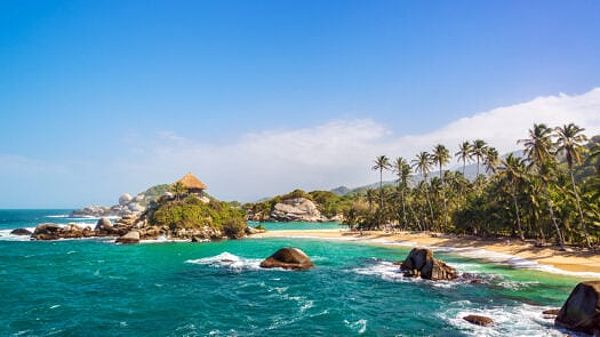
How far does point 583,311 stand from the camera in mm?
24188

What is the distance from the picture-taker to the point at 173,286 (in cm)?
3950

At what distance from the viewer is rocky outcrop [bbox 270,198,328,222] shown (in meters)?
185

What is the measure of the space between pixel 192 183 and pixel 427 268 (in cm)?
8631

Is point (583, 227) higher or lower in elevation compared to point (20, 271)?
higher

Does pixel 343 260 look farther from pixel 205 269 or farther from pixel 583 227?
pixel 583 227

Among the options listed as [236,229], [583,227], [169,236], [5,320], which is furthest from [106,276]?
[583,227]

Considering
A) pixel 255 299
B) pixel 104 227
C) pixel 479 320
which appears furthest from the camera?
pixel 104 227

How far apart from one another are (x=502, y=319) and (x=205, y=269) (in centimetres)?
3562

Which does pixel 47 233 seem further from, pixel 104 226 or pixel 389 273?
pixel 389 273

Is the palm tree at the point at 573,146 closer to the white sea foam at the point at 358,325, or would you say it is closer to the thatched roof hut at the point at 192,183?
the white sea foam at the point at 358,325

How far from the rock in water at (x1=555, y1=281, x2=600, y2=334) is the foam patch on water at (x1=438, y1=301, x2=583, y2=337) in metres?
0.84

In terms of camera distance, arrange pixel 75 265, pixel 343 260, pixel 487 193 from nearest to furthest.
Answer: pixel 75 265
pixel 343 260
pixel 487 193

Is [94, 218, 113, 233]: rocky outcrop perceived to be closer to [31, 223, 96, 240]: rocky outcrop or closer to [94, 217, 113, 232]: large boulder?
[94, 217, 113, 232]: large boulder

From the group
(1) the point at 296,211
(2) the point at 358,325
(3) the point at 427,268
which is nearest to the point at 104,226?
(3) the point at 427,268
